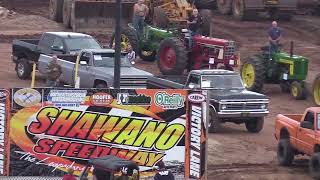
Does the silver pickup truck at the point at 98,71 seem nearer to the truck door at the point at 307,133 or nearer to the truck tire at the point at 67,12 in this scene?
the truck door at the point at 307,133

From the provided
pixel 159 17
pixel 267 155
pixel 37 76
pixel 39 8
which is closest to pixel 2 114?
pixel 267 155

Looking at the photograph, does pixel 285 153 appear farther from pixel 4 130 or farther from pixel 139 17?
pixel 139 17

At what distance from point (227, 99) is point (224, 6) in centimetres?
2423

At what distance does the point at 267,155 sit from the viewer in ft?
71.4

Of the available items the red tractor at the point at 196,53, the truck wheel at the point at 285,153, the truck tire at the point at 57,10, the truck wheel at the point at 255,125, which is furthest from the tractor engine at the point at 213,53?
the truck tire at the point at 57,10

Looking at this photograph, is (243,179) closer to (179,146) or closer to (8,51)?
(179,146)

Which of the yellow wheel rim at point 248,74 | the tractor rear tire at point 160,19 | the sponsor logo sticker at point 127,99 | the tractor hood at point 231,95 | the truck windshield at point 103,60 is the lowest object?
the yellow wheel rim at point 248,74

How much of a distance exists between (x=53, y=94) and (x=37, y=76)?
14.2 m

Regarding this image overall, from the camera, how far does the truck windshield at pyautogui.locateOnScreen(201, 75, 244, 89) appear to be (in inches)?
949

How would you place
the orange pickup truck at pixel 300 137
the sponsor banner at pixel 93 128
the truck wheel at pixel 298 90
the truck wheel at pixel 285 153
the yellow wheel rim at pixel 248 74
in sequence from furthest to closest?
the yellow wheel rim at pixel 248 74 → the truck wheel at pixel 298 90 → the truck wheel at pixel 285 153 → the orange pickup truck at pixel 300 137 → the sponsor banner at pixel 93 128

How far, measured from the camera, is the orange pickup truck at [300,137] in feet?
62.6

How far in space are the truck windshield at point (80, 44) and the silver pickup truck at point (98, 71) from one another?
54.9 inches

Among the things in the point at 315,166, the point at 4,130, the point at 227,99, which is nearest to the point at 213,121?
the point at 227,99

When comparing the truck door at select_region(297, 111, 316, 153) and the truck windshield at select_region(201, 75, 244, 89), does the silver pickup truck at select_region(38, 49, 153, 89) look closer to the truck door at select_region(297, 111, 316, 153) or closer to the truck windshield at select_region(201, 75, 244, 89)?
the truck windshield at select_region(201, 75, 244, 89)
